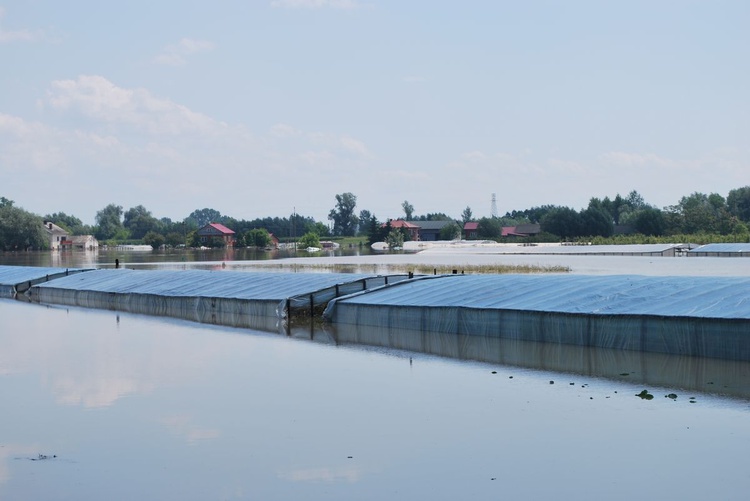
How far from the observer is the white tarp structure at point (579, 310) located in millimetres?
16766

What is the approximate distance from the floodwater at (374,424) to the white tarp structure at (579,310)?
51cm

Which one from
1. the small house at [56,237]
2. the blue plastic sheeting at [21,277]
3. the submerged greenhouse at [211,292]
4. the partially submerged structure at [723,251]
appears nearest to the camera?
the submerged greenhouse at [211,292]

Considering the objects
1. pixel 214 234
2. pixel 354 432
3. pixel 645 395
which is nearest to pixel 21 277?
pixel 354 432

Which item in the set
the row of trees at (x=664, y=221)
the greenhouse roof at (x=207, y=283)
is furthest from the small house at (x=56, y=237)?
the greenhouse roof at (x=207, y=283)

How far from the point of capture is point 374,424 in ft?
41.1

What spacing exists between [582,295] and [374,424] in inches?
359

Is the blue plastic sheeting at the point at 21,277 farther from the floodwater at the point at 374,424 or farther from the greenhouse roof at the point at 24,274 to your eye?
the floodwater at the point at 374,424

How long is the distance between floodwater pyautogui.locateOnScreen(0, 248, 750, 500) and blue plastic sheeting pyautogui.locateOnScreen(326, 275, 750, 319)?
120 centimetres

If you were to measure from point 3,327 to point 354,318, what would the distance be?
10.4m

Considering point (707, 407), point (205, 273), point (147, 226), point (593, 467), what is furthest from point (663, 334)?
point (147, 226)

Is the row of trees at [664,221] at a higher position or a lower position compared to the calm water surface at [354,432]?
higher

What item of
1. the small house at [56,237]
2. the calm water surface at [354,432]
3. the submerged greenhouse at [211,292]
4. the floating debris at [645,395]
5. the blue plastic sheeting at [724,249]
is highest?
the small house at [56,237]

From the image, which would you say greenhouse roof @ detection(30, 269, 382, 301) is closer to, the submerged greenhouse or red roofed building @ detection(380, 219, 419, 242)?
the submerged greenhouse

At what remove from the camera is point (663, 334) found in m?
17.2
